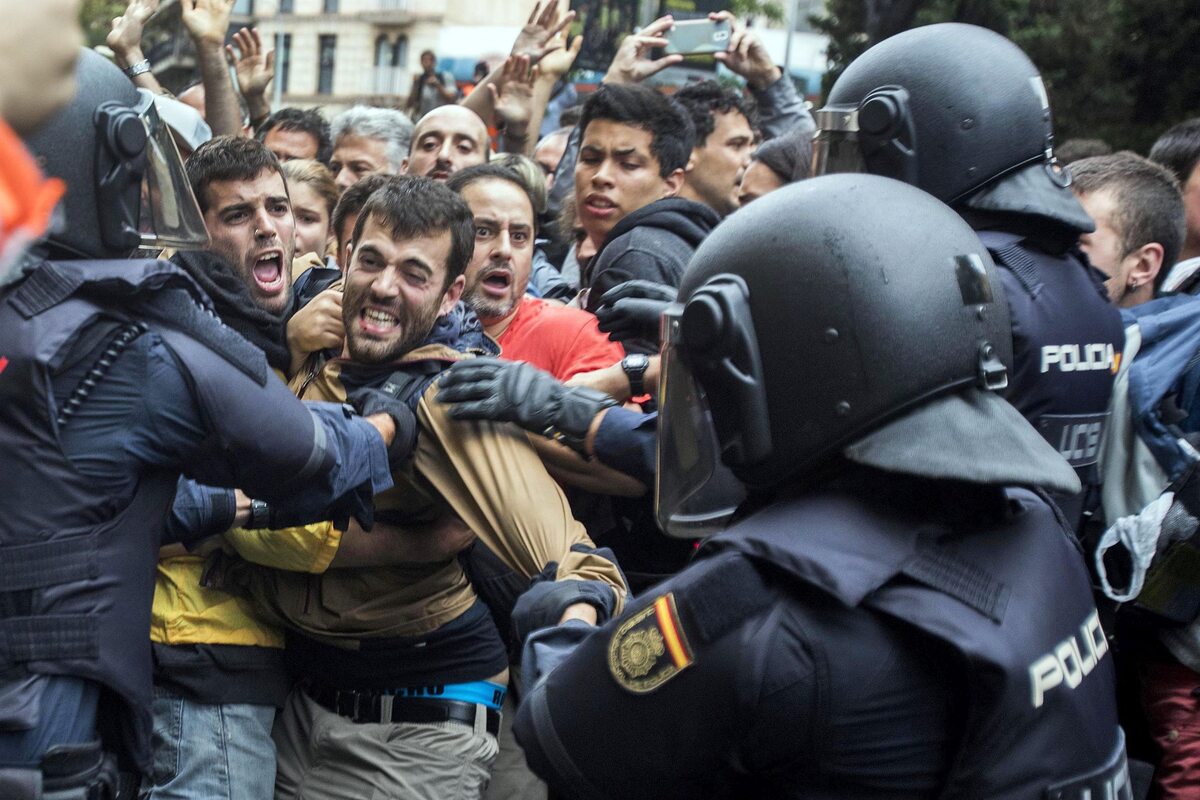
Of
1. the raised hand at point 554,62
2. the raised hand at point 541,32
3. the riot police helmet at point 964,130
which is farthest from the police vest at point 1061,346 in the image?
the raised hand at point 554,62

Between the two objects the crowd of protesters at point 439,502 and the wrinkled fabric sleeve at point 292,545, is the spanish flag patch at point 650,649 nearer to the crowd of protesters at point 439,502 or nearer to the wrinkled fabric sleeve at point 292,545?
the crowd of protesters at point 439,502

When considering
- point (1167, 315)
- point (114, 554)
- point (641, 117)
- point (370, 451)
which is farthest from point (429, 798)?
point (641, 117)

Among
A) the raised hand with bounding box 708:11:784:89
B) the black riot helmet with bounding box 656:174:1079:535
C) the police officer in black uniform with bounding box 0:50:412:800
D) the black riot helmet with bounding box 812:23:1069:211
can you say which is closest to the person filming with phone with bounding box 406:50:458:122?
the raised hand with bounding box 708:11:784:89

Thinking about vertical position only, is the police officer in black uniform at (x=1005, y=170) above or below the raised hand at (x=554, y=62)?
above

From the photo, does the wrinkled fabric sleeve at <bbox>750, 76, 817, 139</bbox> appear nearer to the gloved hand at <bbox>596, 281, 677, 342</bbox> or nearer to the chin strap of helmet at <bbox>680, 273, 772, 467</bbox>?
the gloved hand at <bbox>596, 281, 677, 342</bbox>

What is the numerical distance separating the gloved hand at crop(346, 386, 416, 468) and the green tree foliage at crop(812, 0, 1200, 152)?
8019 mm

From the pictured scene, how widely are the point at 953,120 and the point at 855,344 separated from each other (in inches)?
59.2

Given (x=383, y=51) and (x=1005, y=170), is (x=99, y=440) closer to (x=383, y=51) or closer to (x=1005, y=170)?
(x=1005, y=170)

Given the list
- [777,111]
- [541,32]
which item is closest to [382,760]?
[541,32]

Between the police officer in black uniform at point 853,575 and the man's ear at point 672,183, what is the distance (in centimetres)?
303

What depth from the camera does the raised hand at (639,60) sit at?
657 cm

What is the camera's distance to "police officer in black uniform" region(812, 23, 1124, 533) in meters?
3.10

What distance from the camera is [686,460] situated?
223 centimetres

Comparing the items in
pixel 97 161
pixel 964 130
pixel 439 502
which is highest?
pixel 964 130
